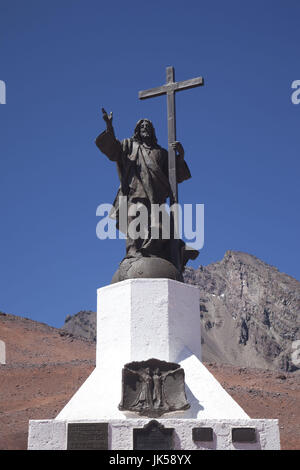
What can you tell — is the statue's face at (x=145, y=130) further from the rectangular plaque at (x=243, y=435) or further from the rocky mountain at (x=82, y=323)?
the rocky mountain at (x=82, y=323)

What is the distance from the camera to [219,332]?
9412cm

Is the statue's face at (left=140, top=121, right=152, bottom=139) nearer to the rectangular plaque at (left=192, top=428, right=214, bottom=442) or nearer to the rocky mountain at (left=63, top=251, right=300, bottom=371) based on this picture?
the rectangular plaque at (left=192, top=428, right=214, bottom=442)

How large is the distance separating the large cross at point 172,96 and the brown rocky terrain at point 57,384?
9.96 meters

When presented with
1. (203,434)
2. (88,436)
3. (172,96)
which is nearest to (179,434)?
(203,434)

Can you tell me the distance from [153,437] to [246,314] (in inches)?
3609

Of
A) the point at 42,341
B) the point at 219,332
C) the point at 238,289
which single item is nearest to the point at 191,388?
the point at 42,341

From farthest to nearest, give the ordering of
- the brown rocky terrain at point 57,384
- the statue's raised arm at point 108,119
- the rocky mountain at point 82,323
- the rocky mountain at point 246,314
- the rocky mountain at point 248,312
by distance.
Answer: the rocky mountain at point 248,312, the rocky mountain at point 246,314, the rocky mountain at point 82,323, the brown rocky terrain at point 57,384, the statue's raised arm at point 108,119

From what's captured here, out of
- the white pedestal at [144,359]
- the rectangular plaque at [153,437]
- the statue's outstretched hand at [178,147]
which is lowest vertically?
the rectangular plaque at [153,437]

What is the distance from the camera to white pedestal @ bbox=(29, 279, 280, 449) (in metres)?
7.89

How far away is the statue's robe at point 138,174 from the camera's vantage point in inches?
389

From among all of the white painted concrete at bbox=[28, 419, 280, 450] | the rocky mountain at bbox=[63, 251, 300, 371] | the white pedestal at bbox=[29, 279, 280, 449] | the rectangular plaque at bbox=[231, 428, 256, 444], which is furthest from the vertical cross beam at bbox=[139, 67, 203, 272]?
the rocky mountain at bbox=[63, 251, 300, 371]

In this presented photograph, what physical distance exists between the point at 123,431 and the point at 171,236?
3.36 metres

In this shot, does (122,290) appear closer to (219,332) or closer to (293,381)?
(293,381)

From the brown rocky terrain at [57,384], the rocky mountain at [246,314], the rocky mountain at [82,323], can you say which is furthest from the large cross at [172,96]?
the rocky mountain at [246,314]
